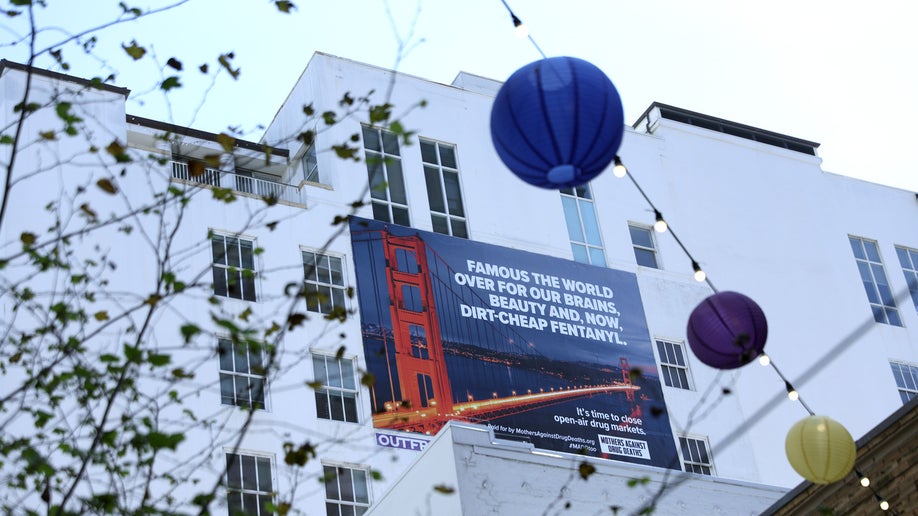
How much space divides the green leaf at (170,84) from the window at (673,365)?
2275 cm

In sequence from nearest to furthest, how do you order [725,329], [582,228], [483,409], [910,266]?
[725,329]
[483,409]
[582,228]
[910,266]

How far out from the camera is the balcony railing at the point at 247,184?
28531 mm

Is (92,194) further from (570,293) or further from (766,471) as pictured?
(766,471)

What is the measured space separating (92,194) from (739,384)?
16141mm

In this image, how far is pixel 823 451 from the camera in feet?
39.4

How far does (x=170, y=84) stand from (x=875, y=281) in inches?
1239

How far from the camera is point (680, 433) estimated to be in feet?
96.5

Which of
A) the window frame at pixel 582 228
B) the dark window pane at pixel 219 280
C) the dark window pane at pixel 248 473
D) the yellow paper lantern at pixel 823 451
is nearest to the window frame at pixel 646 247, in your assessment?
the window frame at pixel 582 228

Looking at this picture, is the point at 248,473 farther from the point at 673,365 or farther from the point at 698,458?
the point at 673,365

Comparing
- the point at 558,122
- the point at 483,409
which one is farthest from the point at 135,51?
the point at 483,409

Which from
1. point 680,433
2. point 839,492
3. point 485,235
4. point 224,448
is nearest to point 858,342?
point 680,433

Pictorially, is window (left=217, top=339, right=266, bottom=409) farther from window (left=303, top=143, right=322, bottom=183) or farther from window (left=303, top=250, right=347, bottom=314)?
window (left=303, top=143, right=322, bottom=183)

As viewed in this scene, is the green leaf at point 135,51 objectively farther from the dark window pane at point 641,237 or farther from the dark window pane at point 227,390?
the dark window pane at point 641,237

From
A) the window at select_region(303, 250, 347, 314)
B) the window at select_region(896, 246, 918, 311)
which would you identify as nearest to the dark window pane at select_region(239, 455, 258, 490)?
the window at select_region(303, 250, 347, 314)
